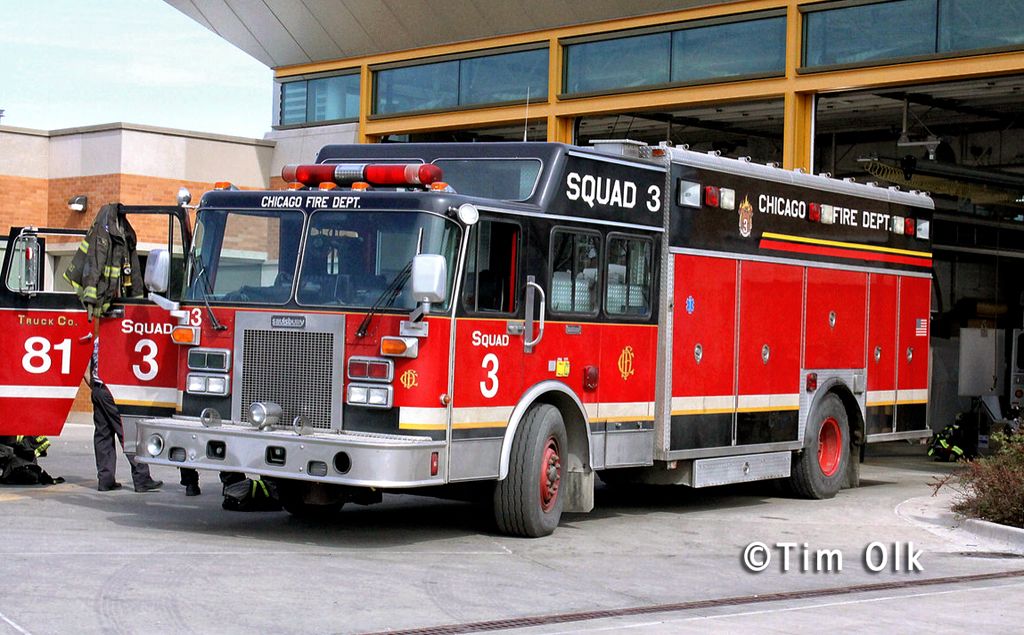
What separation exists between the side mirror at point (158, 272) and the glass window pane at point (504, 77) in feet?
36.7

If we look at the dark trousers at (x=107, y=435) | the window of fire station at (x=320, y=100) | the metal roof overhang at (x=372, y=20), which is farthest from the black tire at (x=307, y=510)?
the window of fire station at (x=320, y=100)

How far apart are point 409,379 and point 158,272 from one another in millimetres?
2481

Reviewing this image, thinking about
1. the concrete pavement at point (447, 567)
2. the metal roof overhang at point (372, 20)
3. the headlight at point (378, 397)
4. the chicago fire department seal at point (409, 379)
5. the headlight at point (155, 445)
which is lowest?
the concrete pavement at point (447, 567)

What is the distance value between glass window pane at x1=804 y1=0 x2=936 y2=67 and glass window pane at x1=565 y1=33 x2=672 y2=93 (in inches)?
91.9

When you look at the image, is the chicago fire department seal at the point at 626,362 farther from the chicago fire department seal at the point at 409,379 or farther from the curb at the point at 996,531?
the curb at the point at 996,531

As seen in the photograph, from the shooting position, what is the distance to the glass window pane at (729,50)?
19.5 metres

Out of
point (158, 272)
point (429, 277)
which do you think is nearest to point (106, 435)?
point (158, 272)

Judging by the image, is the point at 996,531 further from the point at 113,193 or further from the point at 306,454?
the point at 113,193

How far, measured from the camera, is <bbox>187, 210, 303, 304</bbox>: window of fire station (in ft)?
35.9

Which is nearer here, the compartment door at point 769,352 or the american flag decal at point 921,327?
the compartment door at point 769,352

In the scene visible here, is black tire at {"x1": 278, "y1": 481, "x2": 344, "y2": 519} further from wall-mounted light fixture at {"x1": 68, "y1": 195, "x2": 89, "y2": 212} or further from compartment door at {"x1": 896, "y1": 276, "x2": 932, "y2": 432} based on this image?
wall-mounted light fixture at {"x1": 68, "y1": 195, "x2": 89, "y2": 212}

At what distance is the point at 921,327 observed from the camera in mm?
16453

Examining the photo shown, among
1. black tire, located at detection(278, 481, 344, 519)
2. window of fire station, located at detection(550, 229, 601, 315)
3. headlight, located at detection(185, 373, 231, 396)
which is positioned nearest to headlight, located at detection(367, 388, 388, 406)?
headlight, located at detection(185, 373, 231, 396)

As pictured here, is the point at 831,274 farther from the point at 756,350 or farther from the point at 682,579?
the point at 682,579
